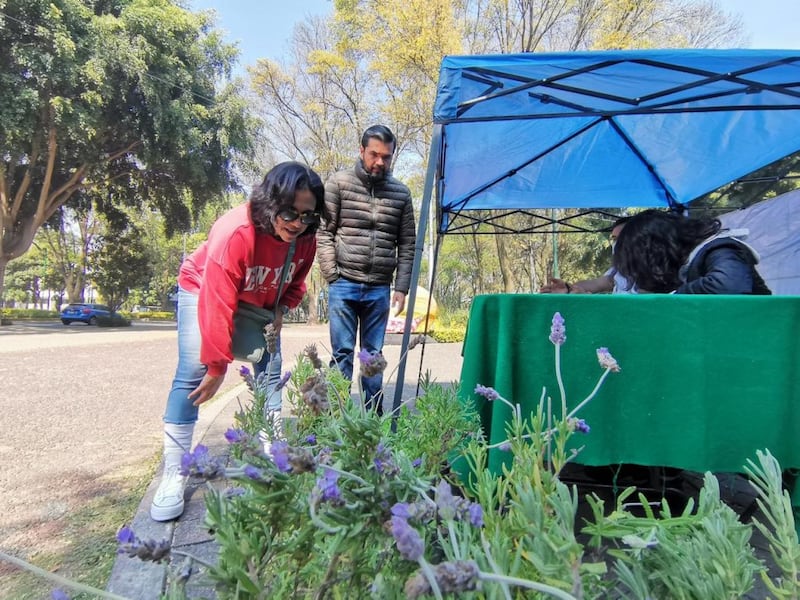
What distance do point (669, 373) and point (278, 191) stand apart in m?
1.50

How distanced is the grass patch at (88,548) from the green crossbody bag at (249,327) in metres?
0.85

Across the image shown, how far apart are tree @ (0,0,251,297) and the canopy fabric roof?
13387 mm

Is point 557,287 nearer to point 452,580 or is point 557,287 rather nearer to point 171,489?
point 171,489

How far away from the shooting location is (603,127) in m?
4.83

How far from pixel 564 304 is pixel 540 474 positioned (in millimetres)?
904

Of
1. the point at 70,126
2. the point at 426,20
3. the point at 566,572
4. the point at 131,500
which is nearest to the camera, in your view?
the point at 566,572

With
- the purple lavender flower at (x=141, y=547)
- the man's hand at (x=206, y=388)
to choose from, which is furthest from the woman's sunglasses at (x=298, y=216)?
the purple lavender flower at (x=141, y=547)

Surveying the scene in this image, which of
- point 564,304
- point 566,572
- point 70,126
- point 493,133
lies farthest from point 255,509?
point 70,126

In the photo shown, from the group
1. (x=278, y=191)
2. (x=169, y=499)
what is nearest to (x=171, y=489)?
(x=169, y=499)

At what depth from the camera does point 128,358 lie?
7.85m

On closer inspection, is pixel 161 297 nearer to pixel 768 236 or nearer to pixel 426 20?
pixel 426 20

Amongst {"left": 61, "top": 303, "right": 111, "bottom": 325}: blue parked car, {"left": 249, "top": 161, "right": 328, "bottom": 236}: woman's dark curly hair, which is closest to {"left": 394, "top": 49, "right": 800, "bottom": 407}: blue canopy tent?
{"left": 249, "top": 161, "right": 328, "bottom": 236}: woman's dark curly hair

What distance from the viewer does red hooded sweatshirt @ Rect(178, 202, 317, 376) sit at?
167cm

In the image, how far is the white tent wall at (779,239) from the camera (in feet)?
15.1
